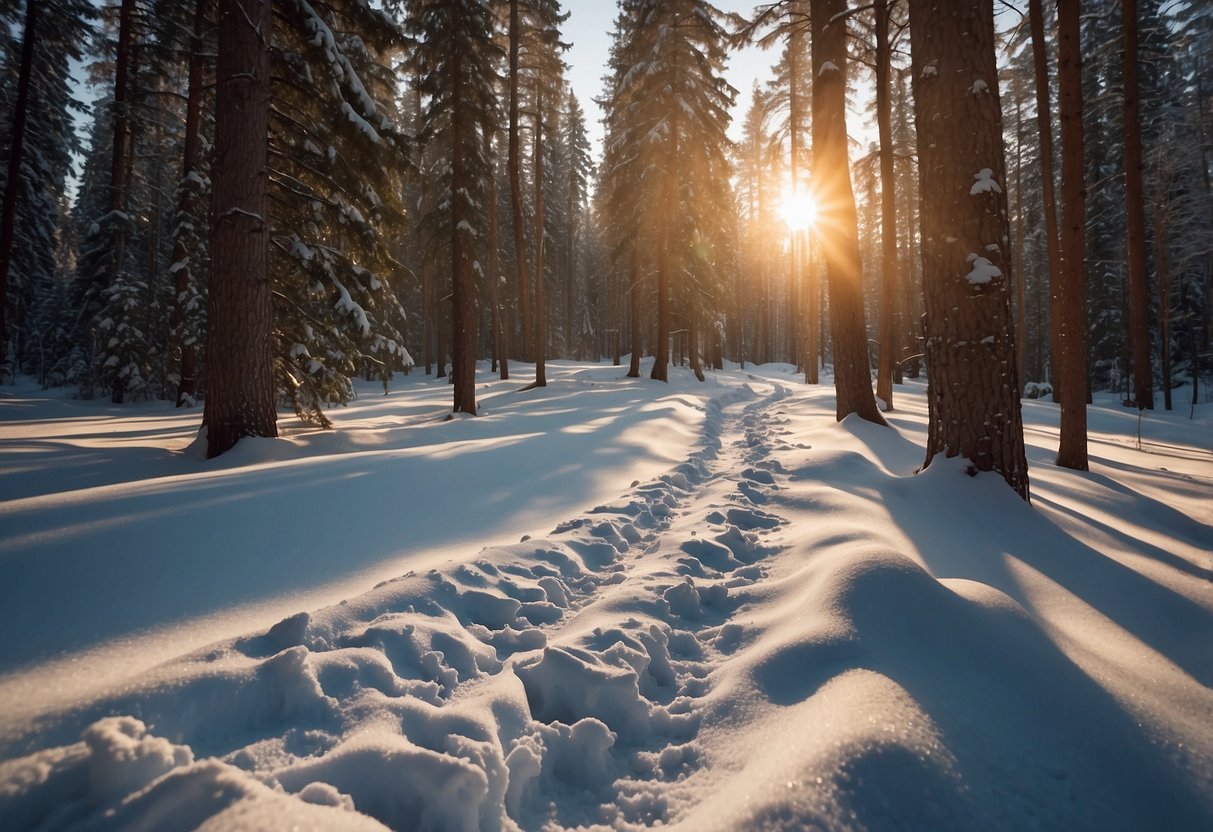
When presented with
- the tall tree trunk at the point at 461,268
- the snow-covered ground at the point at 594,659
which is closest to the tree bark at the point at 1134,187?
the snow-covered ground at the point at 594,659

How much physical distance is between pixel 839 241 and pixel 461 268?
7.59 meters

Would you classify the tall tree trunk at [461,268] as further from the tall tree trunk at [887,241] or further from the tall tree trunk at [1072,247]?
the tall tree trunk at [1072,247]

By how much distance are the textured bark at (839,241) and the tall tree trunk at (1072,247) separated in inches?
84.1

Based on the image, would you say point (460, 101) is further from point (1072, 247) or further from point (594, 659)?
point (594, 659)

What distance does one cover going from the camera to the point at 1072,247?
5.90 m

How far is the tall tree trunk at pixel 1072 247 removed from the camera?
5887 millimetres

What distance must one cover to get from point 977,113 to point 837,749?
463cm

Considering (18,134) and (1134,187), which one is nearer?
(1134,187)

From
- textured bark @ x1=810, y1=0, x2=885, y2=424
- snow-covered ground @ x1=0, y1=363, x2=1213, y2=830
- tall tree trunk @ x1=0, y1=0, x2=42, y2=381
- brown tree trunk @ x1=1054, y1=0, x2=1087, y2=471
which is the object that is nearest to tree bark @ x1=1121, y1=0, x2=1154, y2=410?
brown tree trunk @ x1=1054, y1=0, x2=1087, y2=471

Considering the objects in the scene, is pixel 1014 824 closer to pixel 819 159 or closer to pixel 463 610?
pixel 463 610

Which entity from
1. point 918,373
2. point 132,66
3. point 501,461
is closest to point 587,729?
point 501,461

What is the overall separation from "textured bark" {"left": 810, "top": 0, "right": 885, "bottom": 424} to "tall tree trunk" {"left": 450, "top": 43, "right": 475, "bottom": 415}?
718cm

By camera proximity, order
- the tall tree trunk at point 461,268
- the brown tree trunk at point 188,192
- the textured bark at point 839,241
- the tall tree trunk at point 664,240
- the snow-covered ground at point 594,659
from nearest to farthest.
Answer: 1. the snow-covered ground at point 594,659
2. the textured bark at point 839,241
3. the tall tree trunk at point 461,268
4. the brown tree trunk at point 188,192
5. the tall tree trunk at point 664,240

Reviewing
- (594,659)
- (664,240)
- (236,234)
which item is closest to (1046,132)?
(664,240)
